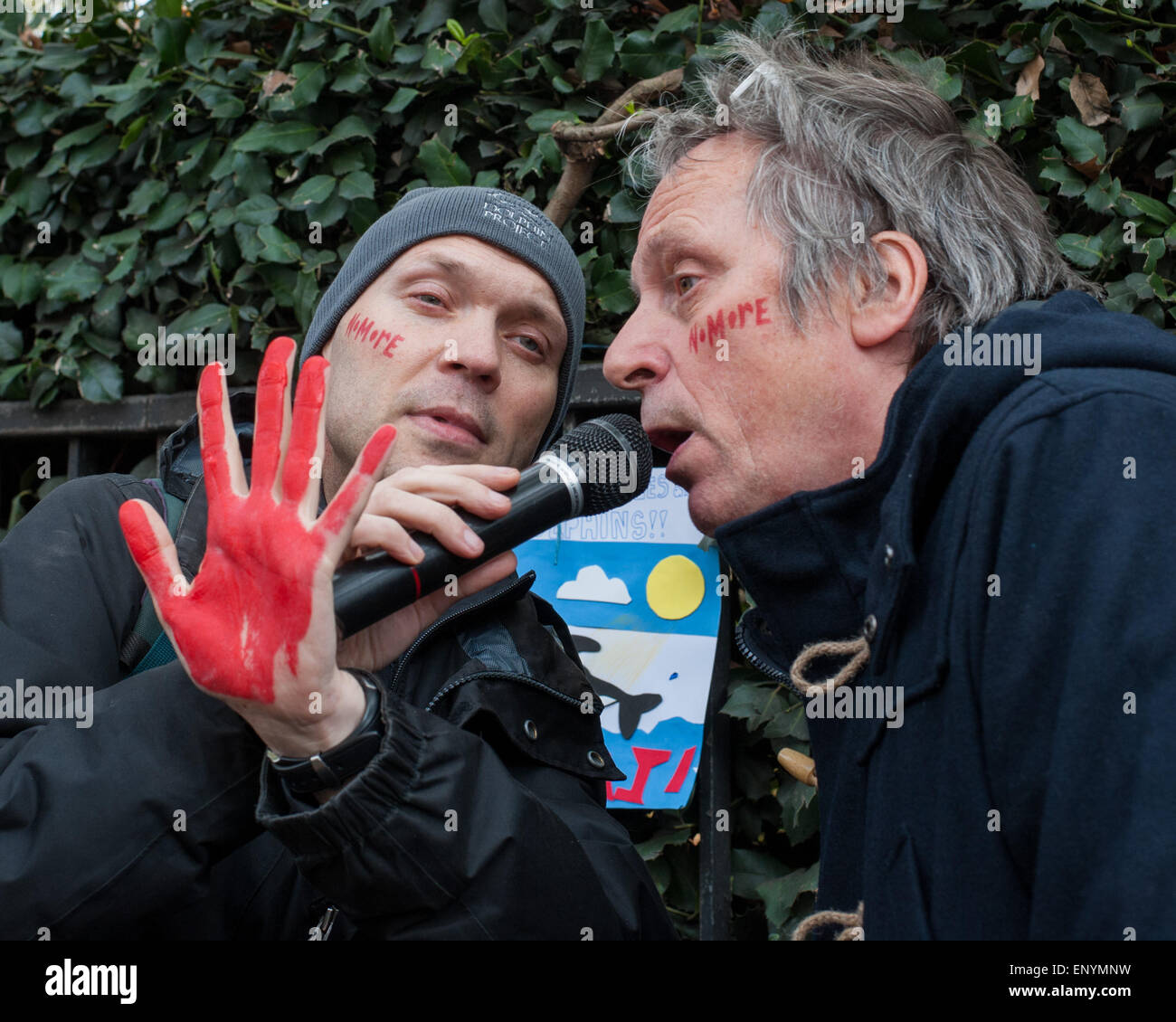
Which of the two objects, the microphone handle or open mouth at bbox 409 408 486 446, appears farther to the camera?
open mouth at bbox 409 408 486 446

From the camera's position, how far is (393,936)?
140 cm

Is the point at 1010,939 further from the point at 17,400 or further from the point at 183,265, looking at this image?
the point at 17,400

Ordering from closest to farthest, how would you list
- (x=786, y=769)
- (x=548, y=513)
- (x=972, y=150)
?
1. (x=548, y=513)
2. (x=972, y=150)
3. (x=786, y=769)

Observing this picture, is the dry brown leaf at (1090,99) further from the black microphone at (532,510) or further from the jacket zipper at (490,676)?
the jacket zipper at (490,676)

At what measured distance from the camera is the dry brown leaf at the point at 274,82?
319 cm

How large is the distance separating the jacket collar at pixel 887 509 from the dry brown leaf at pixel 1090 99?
1137mm

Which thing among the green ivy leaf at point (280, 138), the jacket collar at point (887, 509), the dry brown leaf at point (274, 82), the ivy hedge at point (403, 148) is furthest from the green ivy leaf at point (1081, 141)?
the dry brown leaf at point (274, 82)

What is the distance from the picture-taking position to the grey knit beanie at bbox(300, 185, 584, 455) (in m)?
2.35

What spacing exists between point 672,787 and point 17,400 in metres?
2.45

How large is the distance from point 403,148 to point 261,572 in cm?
219

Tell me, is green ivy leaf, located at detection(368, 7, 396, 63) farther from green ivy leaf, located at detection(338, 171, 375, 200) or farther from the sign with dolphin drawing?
the sign with dolphin drawing

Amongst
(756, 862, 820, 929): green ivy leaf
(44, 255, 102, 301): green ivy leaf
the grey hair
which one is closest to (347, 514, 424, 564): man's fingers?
the grey hair

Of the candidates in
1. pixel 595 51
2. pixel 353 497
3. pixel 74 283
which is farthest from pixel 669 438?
pixel 74 283
